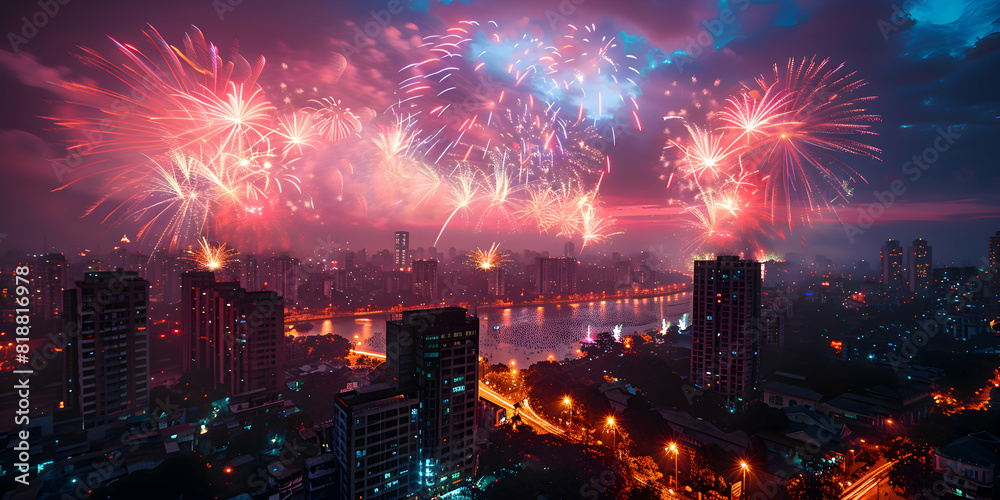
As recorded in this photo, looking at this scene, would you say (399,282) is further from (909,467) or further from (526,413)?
(909,467)

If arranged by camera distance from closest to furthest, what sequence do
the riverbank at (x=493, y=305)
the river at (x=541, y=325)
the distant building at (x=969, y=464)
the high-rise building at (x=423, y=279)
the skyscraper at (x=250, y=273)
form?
the distant building at (x=969, y=464)
the river at (x=541, y=325)
the skyscraper at (x=250, y=273)
the riverbank at (x=493, y=305)
the high-rise building at (x=423, y=279)

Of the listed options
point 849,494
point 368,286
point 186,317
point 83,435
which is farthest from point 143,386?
point 368,286

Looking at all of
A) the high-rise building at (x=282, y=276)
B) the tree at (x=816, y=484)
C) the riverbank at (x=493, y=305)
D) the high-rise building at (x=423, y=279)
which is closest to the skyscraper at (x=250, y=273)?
the high-rise building at (x=282, y=276)

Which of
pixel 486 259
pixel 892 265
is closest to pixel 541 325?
pixel 486 259

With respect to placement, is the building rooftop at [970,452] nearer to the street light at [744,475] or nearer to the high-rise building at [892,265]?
the street light at [744,475]

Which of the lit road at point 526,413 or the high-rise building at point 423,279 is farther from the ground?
the high-rise building at point 423,279

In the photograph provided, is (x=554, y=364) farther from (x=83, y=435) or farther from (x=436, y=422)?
(x=83, y=435)

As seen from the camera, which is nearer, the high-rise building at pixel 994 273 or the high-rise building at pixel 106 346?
the high-rise building at pixel 106 346
